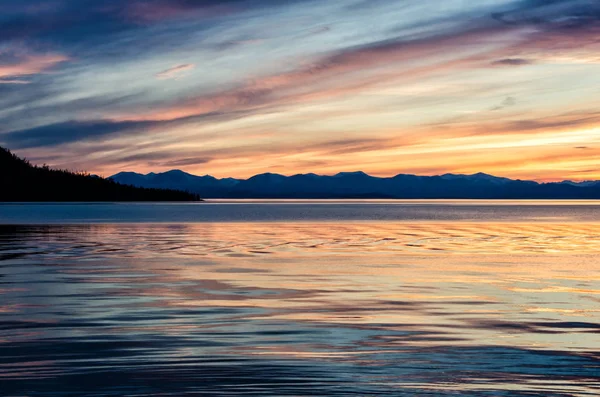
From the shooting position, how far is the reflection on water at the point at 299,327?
13.2 m

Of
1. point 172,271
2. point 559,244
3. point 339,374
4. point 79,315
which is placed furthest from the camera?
point 559,244

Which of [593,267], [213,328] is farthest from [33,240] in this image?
[213,328]

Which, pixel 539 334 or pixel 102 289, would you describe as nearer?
pixel 539 334

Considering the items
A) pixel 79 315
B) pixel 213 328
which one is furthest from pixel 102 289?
pixel 213 328

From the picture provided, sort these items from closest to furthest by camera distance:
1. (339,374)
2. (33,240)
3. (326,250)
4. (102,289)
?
(339,374) < (102,289) < (326,250) < (33,240)

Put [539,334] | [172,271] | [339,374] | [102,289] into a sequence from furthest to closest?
1. [172,271]
2. [102,289]
3. [539,334]
4. [339,374]

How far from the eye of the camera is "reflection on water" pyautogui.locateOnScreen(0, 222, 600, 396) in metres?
13.2

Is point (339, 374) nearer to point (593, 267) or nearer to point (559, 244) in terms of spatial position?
point (593, 267)

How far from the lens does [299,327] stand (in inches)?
741

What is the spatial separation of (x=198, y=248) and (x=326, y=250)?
7494mm

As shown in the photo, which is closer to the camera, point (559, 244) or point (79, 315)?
point (79, 315)

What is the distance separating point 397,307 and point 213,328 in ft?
19.3

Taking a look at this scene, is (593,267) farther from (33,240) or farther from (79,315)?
(33,240)

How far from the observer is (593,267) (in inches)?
1377
